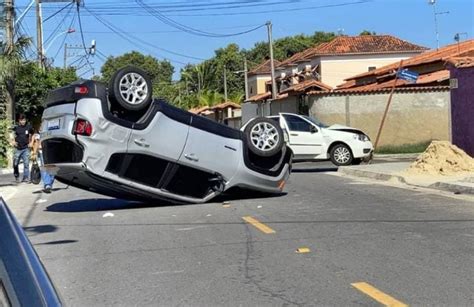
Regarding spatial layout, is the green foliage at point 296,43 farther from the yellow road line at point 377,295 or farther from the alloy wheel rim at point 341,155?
the yellow road line at point 377,295

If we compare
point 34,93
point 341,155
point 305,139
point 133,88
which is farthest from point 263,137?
point 34,93

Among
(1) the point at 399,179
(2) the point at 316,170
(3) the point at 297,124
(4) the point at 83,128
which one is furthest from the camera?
(2) the point at 316,170

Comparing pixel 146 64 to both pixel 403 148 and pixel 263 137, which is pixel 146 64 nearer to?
pixel 403 148

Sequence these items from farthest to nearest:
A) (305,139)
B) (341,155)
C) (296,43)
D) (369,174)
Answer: (296,43) < (341,155) < (305,139) < (369,174)

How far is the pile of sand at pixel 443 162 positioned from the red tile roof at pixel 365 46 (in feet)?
118

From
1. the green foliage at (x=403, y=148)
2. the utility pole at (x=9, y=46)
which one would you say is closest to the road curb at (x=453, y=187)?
the green foliage at (x=403, y=148)

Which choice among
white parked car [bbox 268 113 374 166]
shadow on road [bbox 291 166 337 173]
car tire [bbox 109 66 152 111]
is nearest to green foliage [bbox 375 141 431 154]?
shadow on road [bbox 291 166 337 173]

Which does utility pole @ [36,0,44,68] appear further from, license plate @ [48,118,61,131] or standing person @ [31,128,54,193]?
license plate @ [48,118,61,131]

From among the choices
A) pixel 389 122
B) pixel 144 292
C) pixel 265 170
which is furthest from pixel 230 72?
pixel 144 292

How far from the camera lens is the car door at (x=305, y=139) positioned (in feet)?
65.5

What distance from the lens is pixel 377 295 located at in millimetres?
5523

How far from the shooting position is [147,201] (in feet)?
41.0

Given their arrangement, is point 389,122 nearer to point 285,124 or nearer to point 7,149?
point 285,124

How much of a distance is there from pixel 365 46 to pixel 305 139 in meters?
35.5
